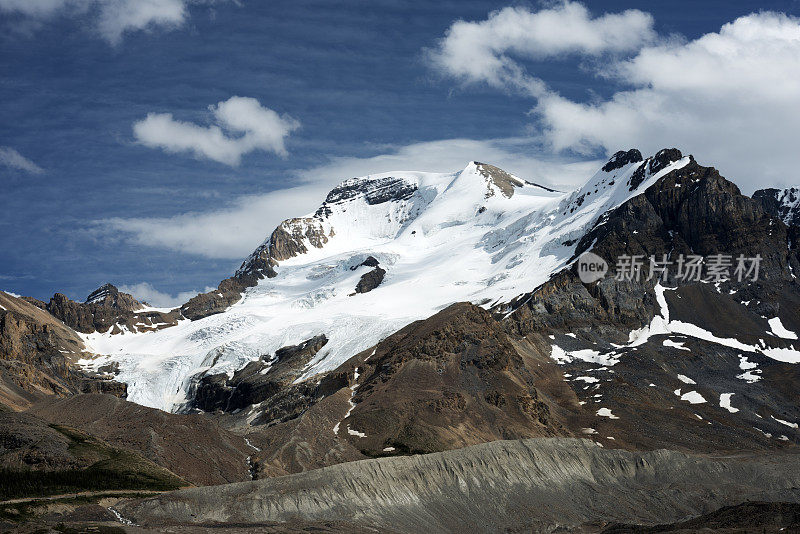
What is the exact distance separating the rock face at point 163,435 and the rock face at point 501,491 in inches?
994

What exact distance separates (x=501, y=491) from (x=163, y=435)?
205ft

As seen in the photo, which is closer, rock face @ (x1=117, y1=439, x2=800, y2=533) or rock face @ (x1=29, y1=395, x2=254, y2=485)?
rock face @ (x1=117, y1=439, x2=800, y2=533)

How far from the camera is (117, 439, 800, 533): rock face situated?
130 m

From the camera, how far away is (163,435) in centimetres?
16638

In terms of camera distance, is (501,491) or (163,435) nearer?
(501,491)

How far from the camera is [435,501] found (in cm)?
14888

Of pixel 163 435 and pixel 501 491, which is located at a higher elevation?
pixel 163 435

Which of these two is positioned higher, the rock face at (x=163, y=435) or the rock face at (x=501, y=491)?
the rock face at (x=163, y=435)

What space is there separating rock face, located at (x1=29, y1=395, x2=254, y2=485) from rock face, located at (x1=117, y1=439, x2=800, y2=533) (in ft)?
82.8

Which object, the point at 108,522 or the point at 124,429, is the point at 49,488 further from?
the point at 124,429

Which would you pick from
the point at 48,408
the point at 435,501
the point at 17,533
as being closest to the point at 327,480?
the point at 435,501

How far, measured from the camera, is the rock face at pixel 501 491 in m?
130

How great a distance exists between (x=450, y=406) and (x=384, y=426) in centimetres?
1712

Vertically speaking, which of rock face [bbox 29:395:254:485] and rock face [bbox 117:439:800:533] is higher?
rock face [bbox 29:395:254:485]
